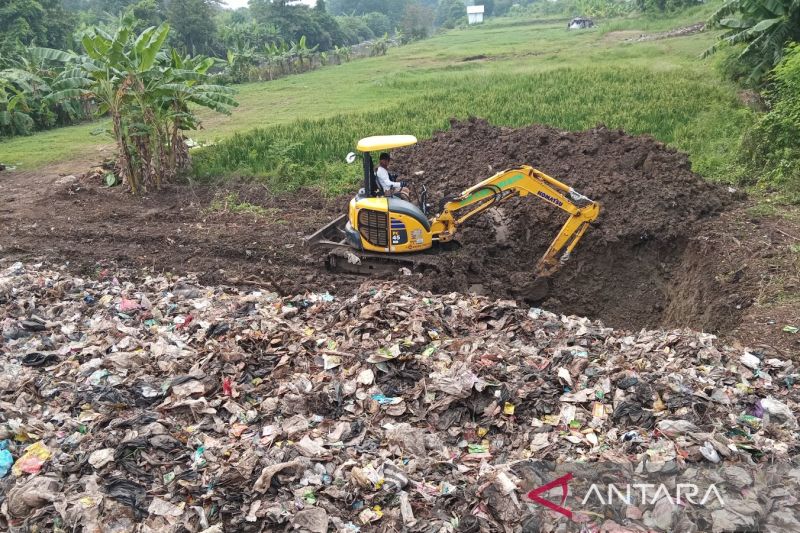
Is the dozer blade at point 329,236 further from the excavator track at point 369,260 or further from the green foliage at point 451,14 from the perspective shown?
the green foliage at point 451,14

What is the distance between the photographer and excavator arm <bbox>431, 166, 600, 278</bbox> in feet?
26.7

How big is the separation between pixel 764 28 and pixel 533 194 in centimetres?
1087

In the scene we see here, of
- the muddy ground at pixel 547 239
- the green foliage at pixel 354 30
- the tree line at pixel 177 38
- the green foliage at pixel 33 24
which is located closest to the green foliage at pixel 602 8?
the tree line at pixel 177 38

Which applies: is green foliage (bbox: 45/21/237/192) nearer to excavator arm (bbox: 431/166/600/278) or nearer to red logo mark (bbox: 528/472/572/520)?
excavator arm (bbox: 431/166/600/278)

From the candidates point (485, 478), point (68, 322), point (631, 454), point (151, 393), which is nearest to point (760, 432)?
point (631, 454)

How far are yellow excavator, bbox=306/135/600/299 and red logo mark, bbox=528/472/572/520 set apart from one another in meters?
4.46

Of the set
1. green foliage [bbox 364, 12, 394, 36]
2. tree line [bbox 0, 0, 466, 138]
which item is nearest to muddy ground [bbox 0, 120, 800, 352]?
tree line [bbox 0, 0, 466, 138]

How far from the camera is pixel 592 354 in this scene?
19.9ft

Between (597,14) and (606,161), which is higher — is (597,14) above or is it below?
above

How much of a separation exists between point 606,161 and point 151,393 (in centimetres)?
886

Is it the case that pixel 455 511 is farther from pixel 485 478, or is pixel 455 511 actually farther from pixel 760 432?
pixel 760 432

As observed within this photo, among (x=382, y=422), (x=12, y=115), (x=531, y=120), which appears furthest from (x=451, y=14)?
(x=382, y=422)

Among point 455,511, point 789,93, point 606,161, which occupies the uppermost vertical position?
point 789,93

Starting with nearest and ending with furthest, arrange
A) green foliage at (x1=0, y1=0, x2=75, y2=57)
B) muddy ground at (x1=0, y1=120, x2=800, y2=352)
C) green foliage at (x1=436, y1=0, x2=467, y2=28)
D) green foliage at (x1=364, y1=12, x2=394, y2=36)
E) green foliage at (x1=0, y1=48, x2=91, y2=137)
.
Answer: muddy ground at (x1=0, y1=120, x2=800, y2=352) → green foliage at (x1=0, y1=48, x2=91, y2=137) → green foliage at (x1=0, y1=0, x2=75, y2=57) → green foliage at (x1=364, y1=12, x2=394, y2=36) → green foliage at (x1=436, y1=0, x2=467, y2=28)
